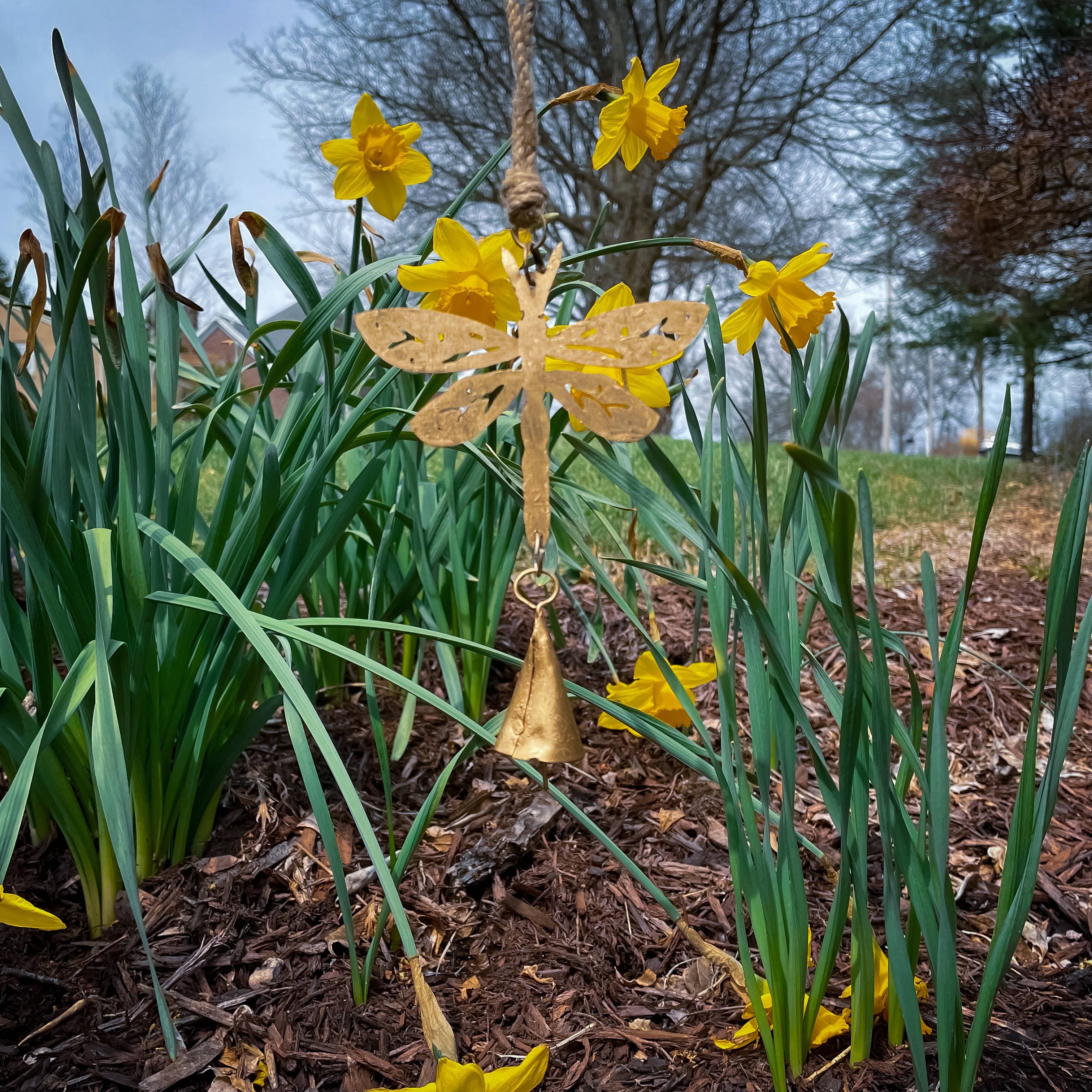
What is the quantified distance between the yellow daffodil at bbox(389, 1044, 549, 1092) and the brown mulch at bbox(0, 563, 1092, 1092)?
14 cm

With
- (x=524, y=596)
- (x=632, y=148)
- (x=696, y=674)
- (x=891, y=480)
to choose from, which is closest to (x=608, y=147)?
(x=632, y=148)

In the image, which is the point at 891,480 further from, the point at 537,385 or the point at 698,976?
the point at 537,385

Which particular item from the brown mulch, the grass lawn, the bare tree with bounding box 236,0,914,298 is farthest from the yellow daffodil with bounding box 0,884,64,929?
the bare tree with bounding box 236,0,914,298

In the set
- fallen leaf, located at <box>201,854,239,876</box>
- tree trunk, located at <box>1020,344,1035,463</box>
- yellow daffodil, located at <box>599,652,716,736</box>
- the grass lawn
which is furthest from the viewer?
tree trunk, located at <box>1020,344,1035,463</box>

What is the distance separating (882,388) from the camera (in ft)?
97.7

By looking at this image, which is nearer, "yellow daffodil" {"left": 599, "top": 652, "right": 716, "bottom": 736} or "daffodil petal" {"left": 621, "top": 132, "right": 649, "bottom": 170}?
"daffodil petal" {"left": 621, "top": 132, "right": 649, "bottom": 170}

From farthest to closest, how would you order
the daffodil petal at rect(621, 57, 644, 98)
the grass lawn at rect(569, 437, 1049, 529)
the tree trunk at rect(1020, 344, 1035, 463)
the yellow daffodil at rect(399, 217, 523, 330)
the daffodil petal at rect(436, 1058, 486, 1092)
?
1. the tree trunk at rect(1020, 344, 1035, 463)
2. the grass lawn at rect(569, 437, 1049, 529)
3. the daffodil petal at rect(621, 57, 644, 98)
4. the yellow daffodil at rect(399, 217, 523, 330)
5. the daffodil petal at rect(436, 1058, 486, 1092)

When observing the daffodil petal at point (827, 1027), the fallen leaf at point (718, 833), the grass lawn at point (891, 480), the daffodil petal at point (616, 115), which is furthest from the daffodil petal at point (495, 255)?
the grass lawn at point (891, 480)

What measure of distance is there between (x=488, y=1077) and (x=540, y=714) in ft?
0.97

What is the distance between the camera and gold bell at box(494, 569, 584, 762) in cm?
52

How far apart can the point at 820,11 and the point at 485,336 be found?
980 cm

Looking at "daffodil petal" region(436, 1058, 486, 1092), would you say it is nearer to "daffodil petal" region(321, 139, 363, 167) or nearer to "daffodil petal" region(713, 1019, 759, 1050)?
"daffodil petal" region(713, 1019, 759, 1050)

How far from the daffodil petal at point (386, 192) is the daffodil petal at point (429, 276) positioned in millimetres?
205

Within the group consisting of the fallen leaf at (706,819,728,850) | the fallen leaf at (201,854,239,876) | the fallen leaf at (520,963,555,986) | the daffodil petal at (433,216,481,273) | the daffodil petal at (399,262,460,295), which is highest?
the daffodil petal at (433,216,481,273)
